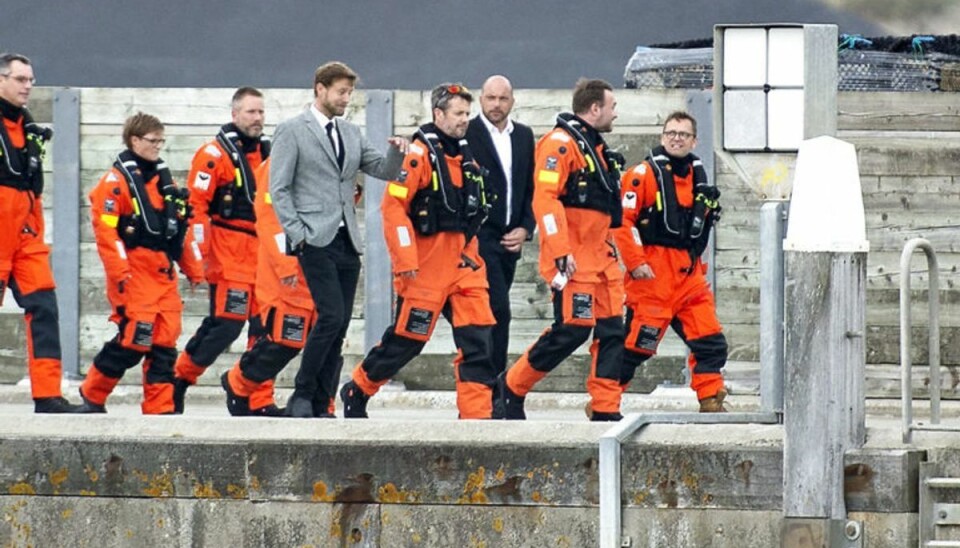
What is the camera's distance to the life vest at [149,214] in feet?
44.4

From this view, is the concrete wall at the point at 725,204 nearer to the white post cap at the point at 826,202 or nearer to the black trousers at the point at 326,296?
the black trousers at the point at 326,296

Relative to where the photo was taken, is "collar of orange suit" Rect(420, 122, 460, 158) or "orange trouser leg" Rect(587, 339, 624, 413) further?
"orange trouser leg" Rect(587, 339, 624, 413)

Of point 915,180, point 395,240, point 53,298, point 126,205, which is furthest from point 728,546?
point 915,180

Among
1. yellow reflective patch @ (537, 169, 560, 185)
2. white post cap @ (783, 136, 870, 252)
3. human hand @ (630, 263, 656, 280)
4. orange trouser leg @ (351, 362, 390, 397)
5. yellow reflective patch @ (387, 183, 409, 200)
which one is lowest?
orange trouser leg @ (351, 362, 390, 397)

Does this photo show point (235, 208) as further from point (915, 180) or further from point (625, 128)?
point (915, 180)

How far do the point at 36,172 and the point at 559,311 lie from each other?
2.79 m

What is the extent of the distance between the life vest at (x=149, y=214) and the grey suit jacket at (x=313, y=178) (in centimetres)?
155

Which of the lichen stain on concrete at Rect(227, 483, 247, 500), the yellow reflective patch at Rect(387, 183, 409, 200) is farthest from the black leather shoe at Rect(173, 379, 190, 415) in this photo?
the lichen stain on concrete at Rect(227, 483, 247, 500)

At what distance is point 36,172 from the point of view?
12.4 metres

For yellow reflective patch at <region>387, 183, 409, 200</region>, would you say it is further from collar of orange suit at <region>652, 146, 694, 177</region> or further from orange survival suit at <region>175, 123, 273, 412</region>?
collar of orange suit at <region>652, 146, 694, 177</region>

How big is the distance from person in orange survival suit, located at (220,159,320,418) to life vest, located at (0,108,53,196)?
44.4 inches

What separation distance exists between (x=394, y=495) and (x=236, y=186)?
16.5 ft

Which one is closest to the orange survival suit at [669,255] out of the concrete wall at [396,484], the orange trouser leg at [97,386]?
the orange trouser leg at [97,386]

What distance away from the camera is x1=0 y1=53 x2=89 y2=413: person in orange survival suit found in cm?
1224
